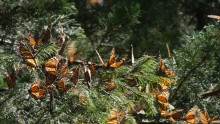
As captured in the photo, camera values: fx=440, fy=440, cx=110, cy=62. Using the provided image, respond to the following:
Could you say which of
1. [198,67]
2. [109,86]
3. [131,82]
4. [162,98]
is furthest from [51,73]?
[198,67]

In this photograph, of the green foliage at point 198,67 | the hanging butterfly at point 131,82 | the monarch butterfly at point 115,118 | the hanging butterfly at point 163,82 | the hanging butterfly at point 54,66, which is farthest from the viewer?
the green foliage at point 198,67

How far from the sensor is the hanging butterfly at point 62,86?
4.31 feet

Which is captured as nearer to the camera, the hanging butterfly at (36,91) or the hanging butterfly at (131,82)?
the hanging butterfly at (36,91)

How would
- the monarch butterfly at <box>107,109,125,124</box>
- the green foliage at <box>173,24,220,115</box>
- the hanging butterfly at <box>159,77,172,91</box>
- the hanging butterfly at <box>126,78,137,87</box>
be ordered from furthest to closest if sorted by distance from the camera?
1. the green foliage at <box>173,24,220,115</box>
2. the hanging butterfly at <box>159,77,172,91</box>
3. the hanging butterfly at <box>126,78,137,87</box>
4. the monarch butterfly at <box>107,109,125,124</box>

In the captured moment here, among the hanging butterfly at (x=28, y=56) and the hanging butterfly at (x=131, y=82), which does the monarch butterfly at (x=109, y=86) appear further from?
the hanging butterfly at (x=28, y=56)

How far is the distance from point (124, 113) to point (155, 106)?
0.20 m

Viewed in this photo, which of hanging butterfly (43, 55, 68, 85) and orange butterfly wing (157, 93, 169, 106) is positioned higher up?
hanging butterfly (43, 55, 68, 85)

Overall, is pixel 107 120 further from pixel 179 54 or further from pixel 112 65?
pixel 179 54

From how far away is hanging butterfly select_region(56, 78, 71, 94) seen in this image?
4.31 feet

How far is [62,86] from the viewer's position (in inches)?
52.0

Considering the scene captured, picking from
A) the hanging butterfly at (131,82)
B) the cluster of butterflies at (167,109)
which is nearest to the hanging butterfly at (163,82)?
the cluster of butterflies at (167,109)

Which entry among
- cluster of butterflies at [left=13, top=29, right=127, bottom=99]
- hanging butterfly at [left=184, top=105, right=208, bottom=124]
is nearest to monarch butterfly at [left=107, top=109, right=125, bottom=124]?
cluster of butterflies at [left=13, top=29, right=127, bottom=99]

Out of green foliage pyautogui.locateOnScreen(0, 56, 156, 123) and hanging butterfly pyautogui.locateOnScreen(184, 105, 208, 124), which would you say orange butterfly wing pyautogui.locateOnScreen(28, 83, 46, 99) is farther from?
hanging butterfly pyautogui.locateOnScreen(184, 105, 208, 124)

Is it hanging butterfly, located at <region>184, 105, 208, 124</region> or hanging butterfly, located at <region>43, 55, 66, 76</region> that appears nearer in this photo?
hanging butterfly, located at <region>43, 55, 66, 76</region>
